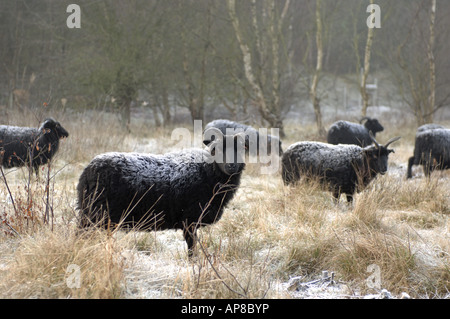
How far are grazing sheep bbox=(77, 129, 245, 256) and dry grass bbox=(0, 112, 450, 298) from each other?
205mm

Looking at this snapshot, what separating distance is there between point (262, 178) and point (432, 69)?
839cm

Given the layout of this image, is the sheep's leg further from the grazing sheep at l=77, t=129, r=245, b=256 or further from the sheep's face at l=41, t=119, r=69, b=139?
the sheep's face at l=41, t=119, r=69, b=139

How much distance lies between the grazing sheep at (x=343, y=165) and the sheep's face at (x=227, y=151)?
7.33 feet

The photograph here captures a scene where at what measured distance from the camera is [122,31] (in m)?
14.1

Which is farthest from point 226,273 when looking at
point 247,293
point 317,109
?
point 317,109

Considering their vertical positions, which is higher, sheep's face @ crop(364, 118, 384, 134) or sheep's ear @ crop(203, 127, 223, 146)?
sheep's ear @ crop(203, 127, 223, 146)

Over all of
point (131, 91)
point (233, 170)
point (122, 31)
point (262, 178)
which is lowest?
point (262, 178)

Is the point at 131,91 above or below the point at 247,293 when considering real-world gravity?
above

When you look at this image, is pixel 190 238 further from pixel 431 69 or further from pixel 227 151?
pixel 431 69

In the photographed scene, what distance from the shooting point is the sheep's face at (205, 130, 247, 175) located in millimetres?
3760

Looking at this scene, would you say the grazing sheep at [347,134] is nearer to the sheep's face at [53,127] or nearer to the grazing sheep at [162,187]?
the grazing sheep at [162,187]

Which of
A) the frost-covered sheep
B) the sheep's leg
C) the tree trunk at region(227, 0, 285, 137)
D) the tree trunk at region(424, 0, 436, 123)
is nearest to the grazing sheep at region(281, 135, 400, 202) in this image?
the sheep's leg

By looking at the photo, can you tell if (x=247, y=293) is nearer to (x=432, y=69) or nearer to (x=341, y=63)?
(x=432, y=69)
